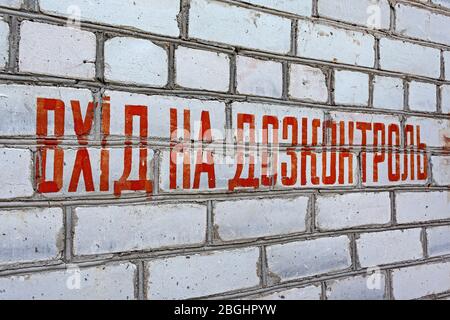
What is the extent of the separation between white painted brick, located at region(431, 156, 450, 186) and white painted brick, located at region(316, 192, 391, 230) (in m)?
0.22

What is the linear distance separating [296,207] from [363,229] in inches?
9.4

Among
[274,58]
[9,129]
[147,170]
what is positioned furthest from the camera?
[274,58]

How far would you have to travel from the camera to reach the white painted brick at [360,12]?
1166 millimetres

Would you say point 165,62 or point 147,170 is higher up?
point 165,62

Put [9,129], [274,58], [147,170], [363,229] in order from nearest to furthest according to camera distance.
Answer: [9,129] < [147,170] < [274,58] < [363,229]

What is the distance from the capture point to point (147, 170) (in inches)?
36.4

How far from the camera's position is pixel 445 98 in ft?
4.55

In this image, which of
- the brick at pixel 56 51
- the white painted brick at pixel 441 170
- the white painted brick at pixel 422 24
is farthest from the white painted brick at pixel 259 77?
the white painted brick at pixel 441 170

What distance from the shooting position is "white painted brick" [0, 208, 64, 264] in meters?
0.80

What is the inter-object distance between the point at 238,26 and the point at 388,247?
0.74 metres

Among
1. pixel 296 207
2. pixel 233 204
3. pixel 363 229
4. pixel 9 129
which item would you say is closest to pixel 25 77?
pixel 9 129

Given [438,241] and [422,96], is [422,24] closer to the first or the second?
[422,96]
